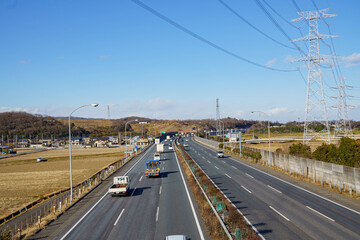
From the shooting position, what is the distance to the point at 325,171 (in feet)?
104

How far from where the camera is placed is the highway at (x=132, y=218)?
59.2 ft

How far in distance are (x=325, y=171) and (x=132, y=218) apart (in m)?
21.4

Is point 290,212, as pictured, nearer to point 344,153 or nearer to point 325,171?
point 325,171

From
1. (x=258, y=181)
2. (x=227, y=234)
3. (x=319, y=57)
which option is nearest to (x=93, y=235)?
(x=227, y=234)

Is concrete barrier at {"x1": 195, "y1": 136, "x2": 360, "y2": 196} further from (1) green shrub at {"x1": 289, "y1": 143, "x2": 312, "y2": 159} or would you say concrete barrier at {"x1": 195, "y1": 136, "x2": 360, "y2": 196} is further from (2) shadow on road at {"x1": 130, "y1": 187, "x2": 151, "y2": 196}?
(2) shadow on road at {"x1": 130, "y1": 187, "x2": 151, "y2": 196}

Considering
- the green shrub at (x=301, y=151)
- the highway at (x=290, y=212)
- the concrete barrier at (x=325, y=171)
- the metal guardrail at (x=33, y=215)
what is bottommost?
the metal guardrail at (x=33, y=215)

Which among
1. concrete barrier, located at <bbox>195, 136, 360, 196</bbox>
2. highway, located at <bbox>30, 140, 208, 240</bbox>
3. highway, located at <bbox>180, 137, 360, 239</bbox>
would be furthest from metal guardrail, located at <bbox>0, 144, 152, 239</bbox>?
concrete barrier, located at <bbox>195, 136, 360, 196</bbox>

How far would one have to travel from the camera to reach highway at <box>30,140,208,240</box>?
1803 centimetres

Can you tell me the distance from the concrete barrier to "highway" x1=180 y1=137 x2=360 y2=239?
10.7 ft

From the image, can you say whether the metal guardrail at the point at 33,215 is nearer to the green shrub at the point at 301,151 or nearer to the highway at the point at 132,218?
the highway at the point at 132,218

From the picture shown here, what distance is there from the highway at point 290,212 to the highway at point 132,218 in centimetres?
405

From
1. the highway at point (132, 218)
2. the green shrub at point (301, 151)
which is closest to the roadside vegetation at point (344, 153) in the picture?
the green shrub at point (301, 151)

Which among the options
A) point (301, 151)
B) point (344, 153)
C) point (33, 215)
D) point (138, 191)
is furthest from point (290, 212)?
point (301, 151)

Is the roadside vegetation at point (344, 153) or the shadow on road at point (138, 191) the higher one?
the roadside vegetation at point (344, 153)
